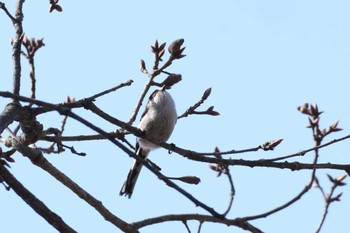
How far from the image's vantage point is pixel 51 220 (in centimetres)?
398

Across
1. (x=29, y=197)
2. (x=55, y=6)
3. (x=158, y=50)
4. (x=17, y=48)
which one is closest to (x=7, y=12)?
(x=17, y=48)

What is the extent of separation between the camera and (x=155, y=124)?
703cm

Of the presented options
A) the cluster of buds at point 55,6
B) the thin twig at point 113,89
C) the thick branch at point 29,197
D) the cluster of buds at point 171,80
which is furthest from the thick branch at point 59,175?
the cluster of buds at point 55,6

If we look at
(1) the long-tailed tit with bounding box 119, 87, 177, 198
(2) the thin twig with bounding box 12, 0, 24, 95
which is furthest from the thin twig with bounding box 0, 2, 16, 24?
(1) the long-tailed tit with bounding box 119, 87, 177, 198

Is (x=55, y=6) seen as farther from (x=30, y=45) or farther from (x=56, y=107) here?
(x=56, y=107)

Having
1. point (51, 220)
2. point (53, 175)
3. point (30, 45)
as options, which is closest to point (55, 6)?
point (30, 45)

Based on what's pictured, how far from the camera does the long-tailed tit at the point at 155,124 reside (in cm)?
704

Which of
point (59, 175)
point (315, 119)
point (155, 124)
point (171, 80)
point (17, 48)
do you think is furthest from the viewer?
point (155, 124)

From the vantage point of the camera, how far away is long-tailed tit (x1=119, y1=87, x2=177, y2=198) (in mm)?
7043

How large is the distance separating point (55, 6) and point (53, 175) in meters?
1.61

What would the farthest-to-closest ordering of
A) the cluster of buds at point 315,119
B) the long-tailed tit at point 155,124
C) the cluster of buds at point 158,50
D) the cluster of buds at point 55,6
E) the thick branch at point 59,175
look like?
the long-tailed tit at point 155,124 < the cluster of buds at point 55,6 < the cluster of buds at point 158,50 < the thick branch at point 59,175 < the cluster of buds at point 315,119

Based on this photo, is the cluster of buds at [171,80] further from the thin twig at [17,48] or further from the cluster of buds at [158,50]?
the thin twig at [17,48]

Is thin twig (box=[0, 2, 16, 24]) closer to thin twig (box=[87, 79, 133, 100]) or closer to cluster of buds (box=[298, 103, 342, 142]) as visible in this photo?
thin twig (box=[87, 79, 133, 100])

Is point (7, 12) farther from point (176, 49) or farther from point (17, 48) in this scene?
point (176, 49)
